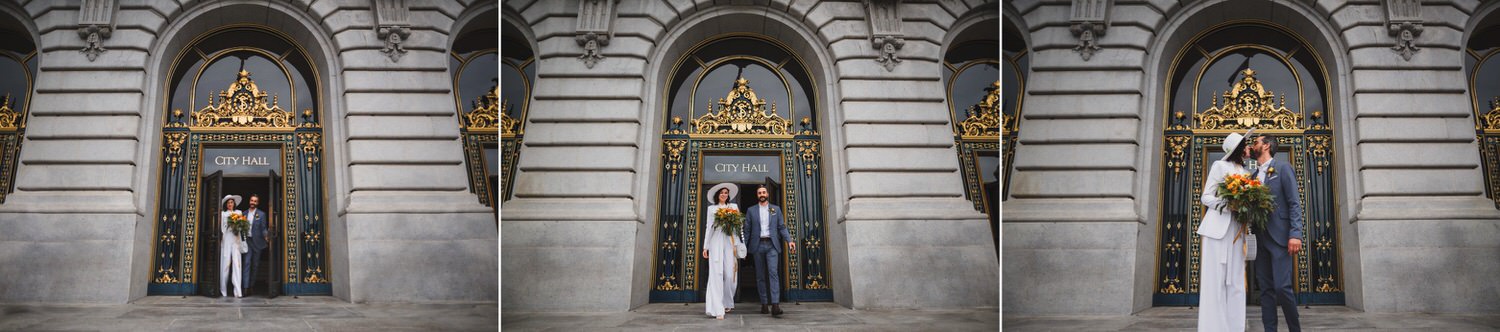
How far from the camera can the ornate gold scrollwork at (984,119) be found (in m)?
10.5

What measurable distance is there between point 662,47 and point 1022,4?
3832 millimetres

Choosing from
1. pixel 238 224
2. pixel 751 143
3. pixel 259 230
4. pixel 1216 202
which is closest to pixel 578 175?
pixel 751 143

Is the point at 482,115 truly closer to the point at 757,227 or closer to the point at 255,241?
the point at 757,227

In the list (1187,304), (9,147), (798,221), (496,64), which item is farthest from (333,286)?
(1187,304)

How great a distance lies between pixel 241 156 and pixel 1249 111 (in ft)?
35.6

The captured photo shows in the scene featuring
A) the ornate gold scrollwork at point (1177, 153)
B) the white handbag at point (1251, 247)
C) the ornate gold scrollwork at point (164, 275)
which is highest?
the ornate gold scrollwork at point (1177, 153)

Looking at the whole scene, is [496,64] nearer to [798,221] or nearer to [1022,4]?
[798,221]

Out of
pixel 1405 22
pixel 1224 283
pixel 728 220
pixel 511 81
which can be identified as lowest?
pixel 1224 283

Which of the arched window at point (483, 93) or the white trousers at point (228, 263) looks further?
the white trousers at point (228, 263)

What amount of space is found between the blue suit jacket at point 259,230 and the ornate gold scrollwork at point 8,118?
8.95 feet

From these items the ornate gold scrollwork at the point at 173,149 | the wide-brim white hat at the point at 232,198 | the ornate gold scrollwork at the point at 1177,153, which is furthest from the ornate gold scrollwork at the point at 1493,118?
the ornate gold scrollwork at the point at 173,149

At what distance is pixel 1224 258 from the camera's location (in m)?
7.01

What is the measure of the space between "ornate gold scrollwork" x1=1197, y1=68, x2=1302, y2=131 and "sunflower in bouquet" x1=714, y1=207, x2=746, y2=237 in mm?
4790

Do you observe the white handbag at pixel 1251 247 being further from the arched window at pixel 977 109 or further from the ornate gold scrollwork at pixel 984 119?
the ornate gold scrollwork at pixel 984 119
